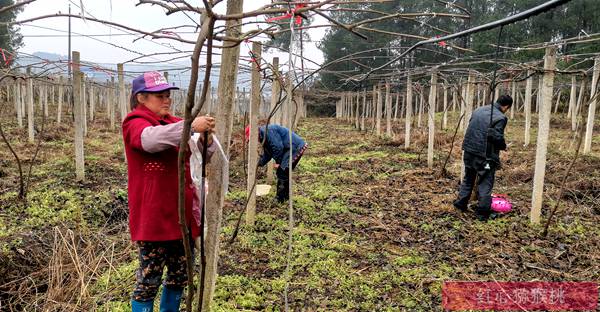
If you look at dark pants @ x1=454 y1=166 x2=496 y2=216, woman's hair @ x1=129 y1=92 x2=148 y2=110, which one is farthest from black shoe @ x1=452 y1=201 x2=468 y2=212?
woman's hair @ x1=129 y1=92 x2=148 y2=110

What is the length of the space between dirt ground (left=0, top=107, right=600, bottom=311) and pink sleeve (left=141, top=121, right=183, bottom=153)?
61.9 inches

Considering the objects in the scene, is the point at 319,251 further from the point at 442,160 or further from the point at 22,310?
the point at 442,160

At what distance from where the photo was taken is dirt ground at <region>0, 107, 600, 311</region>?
3152 millimetres

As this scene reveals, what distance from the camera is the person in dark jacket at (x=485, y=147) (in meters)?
4.98

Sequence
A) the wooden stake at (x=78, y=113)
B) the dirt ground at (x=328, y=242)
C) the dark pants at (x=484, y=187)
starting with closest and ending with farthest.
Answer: the dirt ground at (x=328, y=242), the dark pants at (x=484, y=187), the wooden stake at (x=78, y=113)

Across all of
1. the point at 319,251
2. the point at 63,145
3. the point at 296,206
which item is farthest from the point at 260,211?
the point at 63,145

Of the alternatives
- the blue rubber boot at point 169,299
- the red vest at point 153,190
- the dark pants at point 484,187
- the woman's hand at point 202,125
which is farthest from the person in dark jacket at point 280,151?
the woman's hand at point 202,125

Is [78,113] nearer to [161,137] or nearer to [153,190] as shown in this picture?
[153,190]

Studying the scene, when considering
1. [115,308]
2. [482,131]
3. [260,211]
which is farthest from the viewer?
[260,211]

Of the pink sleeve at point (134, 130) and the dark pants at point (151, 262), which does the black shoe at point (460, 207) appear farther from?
the pink sleeve at point (134, 130)

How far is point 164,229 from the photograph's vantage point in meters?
2.11

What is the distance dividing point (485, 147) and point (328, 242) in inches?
93.2

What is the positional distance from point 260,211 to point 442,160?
5464 mm

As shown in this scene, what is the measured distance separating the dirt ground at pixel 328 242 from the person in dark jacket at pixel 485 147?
14.2 inches
